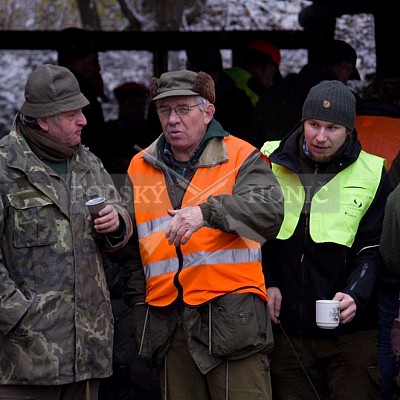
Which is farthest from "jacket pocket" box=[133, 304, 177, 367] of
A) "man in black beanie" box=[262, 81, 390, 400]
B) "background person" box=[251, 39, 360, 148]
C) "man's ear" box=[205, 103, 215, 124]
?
"background person" box=[251, 39, 360, 148]

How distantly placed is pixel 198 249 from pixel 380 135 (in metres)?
1.51

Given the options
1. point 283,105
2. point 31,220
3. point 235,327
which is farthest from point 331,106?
point 283,105

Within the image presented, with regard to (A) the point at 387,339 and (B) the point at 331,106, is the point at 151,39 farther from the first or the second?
(A) the point at 387,339

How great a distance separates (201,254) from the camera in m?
4.10

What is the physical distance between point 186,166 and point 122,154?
9.59ft

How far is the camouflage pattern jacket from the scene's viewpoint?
12.9 ft

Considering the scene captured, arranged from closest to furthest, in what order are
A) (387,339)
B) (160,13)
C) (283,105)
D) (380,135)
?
(387,339) < (380,135) < (283,105) < (160,13)

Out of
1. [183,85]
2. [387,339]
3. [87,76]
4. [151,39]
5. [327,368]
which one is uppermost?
[183,85]

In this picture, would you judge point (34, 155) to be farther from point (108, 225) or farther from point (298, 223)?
point (298, 223)

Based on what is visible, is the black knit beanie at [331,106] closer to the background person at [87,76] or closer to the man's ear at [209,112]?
the man's ear at [209,112]

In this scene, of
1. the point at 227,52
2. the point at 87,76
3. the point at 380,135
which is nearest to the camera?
the point at 380,135

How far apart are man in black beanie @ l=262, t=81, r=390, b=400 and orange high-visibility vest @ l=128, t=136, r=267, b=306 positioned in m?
0.24

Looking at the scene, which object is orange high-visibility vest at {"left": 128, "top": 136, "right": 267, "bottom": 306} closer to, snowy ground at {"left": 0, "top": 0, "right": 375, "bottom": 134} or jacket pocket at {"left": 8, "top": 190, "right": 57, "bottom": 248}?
jacket pocket at {"left": 8, "top": 190, "right": 57, "bottom": 248}

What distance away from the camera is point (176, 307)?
13.6 feet
